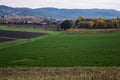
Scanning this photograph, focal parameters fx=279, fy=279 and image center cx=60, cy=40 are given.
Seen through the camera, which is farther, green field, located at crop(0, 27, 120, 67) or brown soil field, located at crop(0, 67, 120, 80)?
green field, located at crop(0, 27, 120, 67)

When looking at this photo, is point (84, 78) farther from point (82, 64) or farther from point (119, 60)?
point (119, 60)

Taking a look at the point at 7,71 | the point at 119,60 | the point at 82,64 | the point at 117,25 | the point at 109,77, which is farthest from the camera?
the point at 117,25

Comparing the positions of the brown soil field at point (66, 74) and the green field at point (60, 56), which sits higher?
the brown soil field at point (66, 74)

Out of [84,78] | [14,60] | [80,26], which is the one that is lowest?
[80,26]

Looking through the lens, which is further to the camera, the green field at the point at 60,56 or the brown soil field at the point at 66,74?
the green field at the point at 60,56

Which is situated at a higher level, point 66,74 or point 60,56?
point 66,74

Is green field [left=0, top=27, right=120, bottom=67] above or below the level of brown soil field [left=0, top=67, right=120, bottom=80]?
below

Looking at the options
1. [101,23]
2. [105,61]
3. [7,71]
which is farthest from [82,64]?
[101,23]

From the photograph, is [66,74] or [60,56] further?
[60,56]

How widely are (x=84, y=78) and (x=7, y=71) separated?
13.5 meters

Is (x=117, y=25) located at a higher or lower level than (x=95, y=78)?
lower

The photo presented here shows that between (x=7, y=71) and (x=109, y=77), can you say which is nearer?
(x=109, y=77)

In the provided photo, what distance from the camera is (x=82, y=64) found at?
1273 inches

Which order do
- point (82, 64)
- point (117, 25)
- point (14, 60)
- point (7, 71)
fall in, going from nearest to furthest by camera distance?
1. point (7, 71)
2. point (82, 64)
3. point (14, 60)
4. point (117, 25)
